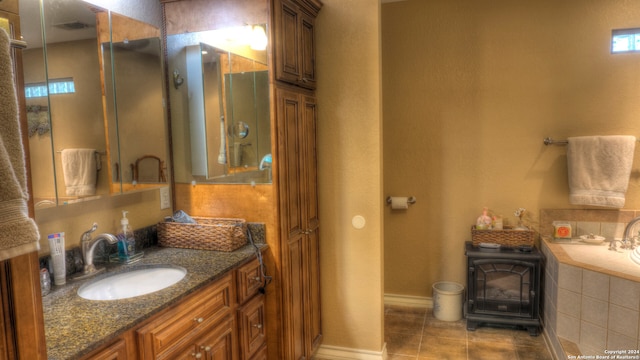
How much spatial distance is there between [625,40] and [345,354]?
2.95m

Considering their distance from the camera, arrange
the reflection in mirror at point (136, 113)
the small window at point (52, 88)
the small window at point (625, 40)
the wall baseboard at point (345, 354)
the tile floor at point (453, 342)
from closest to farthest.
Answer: the small window at point (52, 88) → the reflection in mirror at point (136, 113) → the wall baseboard at point (345, 354) → the tile floor at point (453, 342) → the small window at point (625, 40)

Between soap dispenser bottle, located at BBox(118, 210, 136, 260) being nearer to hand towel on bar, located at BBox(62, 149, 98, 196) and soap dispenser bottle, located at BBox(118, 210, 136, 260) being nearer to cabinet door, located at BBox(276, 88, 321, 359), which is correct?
hand towel on bar, located at BBox(62, 149, 98, 196)

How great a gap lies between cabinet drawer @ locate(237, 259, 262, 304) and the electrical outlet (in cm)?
62

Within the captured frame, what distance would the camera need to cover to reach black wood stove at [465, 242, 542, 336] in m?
3.16

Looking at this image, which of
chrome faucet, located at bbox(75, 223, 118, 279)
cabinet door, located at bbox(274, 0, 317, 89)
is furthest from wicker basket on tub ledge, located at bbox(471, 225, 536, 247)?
chrome faucet, located at bbox(75, 223, 118, 279)

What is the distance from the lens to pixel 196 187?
2.39m

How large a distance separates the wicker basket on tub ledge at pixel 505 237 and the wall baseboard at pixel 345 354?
1140 millimetres

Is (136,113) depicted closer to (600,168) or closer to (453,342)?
(453,342)

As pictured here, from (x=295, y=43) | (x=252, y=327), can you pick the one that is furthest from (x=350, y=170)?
(x=252, y=327)

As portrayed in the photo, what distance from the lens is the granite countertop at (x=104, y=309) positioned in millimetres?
1193

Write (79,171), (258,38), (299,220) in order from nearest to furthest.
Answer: (79,171)
(258,38)
(299,220)

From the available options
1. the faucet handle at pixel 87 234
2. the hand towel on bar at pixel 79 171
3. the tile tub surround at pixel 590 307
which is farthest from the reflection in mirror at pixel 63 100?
the tile tub surround at pixel 590 307

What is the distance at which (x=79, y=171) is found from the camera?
5.79ft

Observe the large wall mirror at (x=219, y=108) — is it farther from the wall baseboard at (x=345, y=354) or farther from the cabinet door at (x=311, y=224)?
the wall baseboard at (x=345, y=354)
